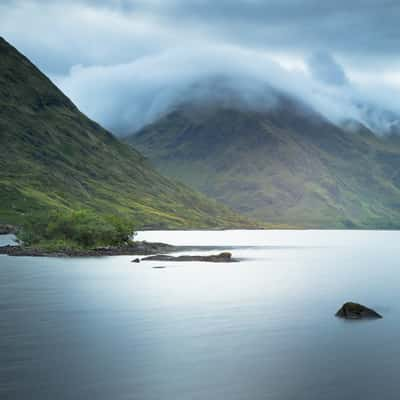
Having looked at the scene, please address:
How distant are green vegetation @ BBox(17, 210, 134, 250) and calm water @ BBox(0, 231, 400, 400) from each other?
55.3 m

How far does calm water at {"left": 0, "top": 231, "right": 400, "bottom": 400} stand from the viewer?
39938 millimetres

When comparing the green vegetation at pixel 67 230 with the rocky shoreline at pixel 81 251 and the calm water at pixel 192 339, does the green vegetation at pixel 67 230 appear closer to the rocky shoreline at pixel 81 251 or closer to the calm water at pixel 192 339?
the rocky shoreline at pixel 81 251

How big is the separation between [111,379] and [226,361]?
953 cm

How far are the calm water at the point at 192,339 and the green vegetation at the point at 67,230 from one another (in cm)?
5528

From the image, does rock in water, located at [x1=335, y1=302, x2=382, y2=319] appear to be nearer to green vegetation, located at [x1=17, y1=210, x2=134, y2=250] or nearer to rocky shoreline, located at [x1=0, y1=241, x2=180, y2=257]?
rocky shoreline, located at [x1=0, y1=241, x2=180, y2=257]

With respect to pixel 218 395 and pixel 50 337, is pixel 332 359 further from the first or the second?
pixel 50 337

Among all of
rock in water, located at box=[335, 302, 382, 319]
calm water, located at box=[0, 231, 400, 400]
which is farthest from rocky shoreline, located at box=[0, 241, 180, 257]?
rock in water, located at box=[335, 302, 382, 319]

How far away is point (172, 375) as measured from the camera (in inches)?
1693

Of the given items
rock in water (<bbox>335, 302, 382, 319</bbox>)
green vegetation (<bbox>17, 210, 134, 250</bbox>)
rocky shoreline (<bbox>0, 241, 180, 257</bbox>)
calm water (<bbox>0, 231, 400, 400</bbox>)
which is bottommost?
calm water (<bbox>0, 231, 400, 400</bbox>)

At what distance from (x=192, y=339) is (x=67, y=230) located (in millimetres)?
118381

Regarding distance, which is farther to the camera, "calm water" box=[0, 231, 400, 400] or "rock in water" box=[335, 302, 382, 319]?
"rock in water" box=[335, 302, 382, 319]

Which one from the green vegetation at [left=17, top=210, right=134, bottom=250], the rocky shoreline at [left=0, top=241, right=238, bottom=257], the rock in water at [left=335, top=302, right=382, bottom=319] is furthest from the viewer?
the green vegetation at [left=17, top=210, right=134, bottom=250]

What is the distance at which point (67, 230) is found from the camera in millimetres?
169500

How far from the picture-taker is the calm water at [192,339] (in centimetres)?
3994
